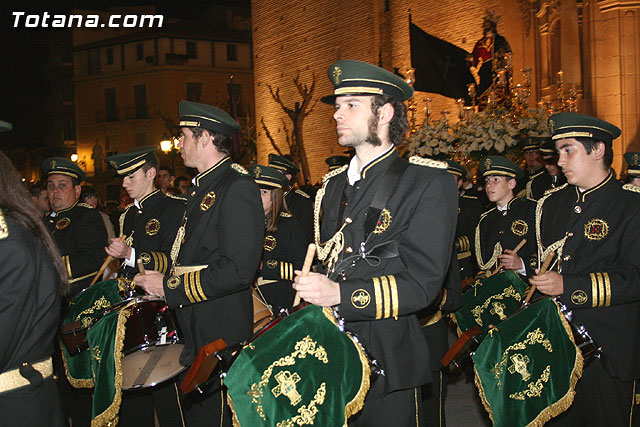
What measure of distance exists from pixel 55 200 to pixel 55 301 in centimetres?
357

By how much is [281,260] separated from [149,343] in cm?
215

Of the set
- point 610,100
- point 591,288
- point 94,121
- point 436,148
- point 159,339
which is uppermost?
point 94,121

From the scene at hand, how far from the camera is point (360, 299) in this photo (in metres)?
2.90

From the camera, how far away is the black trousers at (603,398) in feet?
13.4

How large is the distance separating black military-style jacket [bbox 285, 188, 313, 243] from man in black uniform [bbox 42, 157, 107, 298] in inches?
96.7

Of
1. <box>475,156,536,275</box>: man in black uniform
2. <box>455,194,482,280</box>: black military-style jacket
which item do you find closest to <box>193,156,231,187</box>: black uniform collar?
<box>475,156,536,275</box>: man in black uniform

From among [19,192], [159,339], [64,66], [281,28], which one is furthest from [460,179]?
[64,66]

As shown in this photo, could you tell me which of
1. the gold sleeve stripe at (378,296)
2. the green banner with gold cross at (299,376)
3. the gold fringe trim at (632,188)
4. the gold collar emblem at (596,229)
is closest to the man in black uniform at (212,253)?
the green banner with gold cross at (299,376)

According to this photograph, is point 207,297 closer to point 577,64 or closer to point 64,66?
point 577,64

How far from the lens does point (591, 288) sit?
3926mm

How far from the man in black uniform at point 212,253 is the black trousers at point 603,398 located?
2.15m

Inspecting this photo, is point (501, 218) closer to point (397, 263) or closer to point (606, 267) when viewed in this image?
point (606, 267)

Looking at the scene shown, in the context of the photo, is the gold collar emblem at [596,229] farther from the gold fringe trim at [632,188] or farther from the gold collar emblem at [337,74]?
the gold collar emblem at [337,74]

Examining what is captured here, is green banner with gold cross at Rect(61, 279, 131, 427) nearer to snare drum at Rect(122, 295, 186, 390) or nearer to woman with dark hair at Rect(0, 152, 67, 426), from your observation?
snare drum at Rect(122, 295, 186, 390)
